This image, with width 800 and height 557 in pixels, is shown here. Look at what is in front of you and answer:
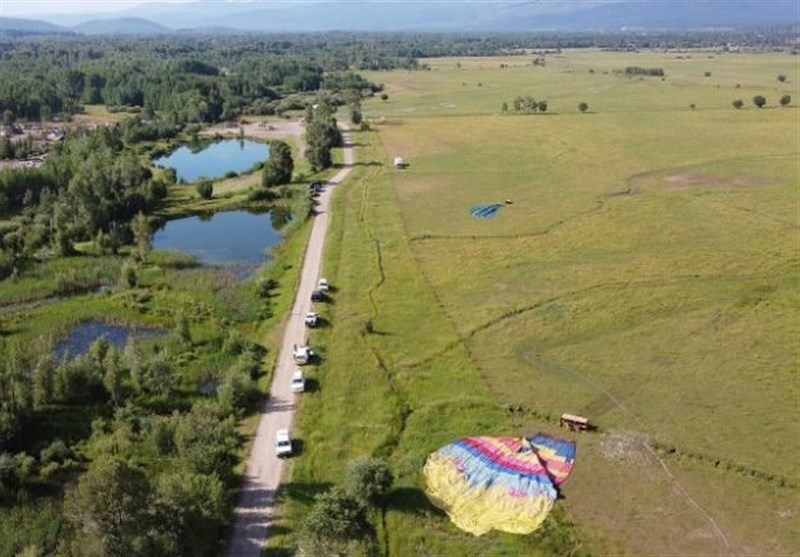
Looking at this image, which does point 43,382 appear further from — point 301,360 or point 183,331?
point 301,360

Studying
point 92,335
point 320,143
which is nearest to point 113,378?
point 92,335

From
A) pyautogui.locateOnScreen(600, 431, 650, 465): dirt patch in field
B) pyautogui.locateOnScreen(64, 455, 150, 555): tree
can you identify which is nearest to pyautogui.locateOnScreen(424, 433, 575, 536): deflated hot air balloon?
pyautogui.locateOnScreen(600, 431, 650, 465): dirt patch in field

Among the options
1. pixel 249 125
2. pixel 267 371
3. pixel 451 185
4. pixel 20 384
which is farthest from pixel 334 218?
pixel 249 125

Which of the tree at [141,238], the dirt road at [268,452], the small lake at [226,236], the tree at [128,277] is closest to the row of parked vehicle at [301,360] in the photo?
the dirt road at [268,452]

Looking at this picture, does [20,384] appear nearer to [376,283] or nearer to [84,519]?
[84,519]

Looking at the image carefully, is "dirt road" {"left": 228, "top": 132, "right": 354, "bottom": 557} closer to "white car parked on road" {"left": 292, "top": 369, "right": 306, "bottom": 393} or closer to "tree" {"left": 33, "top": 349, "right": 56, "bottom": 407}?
"white car parked on road" {"left": 292, "top": 369, "right": 306, "bottom": 393}
